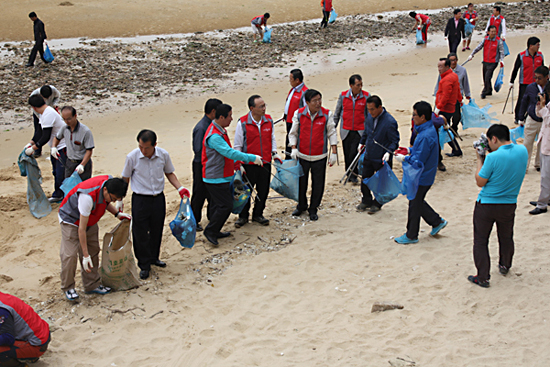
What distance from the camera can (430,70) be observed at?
50.8 ft

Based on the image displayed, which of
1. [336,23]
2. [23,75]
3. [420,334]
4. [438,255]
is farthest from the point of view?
[336,23]

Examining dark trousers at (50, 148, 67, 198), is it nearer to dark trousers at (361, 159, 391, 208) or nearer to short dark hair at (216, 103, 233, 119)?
short dark hair at (216, 103, 233, 119)

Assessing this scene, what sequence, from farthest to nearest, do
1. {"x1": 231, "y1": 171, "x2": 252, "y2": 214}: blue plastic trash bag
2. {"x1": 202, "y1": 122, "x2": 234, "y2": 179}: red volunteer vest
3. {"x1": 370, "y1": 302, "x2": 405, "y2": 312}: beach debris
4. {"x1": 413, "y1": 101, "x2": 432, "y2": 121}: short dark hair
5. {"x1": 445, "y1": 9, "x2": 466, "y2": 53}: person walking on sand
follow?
{"x1": 445, "y1": 9, "x2": 466, "y2": 53}: person walking on sand
{"x1": 231, "y1": 171, "x2": 252, "y2": 214}: blue plastic trash bag
{"x1": 202, "y1": 122, "x2": 234, "y2": 179}: red volunteer vest
{"x1": 413, "y1": 101, "x2": 432, "y2": 121}: short dark hair
{"x1": 370, "y1": 302, "x2": 405, "y2": 312}: beach debris

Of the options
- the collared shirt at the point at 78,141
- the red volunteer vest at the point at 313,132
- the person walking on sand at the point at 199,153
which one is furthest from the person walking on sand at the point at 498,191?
the collared shirt at the point at 78,141

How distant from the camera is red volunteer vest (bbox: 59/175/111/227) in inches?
178

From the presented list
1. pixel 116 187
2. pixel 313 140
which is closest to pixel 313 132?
pixel 313 140

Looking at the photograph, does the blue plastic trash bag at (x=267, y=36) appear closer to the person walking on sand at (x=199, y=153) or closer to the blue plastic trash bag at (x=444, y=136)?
the blue plastic trash bag at (x=444, y=136)

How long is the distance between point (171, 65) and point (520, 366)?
1418 centimetres

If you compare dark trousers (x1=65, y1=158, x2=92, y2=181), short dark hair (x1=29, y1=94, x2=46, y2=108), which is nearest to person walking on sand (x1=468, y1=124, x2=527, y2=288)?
dark trousers (x1=65, y1=158, x2=92, y2=181)

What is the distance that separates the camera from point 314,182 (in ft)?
21.8

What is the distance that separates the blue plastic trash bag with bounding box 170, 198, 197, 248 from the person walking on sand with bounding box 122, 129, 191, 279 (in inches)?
5.3

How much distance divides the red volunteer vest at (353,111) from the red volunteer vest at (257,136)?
1492 mm

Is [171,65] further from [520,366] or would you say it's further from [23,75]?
[520,366]

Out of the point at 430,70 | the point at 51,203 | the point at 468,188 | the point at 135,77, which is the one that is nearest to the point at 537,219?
the point at 468,188
